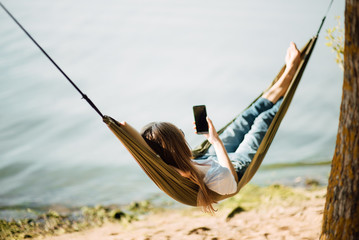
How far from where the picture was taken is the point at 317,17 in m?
7.70

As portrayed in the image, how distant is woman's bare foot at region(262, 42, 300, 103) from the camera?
2.31 meters

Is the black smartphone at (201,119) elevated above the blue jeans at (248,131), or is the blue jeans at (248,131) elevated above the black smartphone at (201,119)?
the black smartphone at (201,119)

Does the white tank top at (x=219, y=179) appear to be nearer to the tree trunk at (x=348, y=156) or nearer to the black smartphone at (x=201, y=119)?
the black smartphone at (x=201, y=119)

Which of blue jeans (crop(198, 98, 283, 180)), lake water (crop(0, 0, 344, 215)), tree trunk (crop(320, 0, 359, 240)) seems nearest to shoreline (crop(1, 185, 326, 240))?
lake water (crop(0, 0, 344, 215))

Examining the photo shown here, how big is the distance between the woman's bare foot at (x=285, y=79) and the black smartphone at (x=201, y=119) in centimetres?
51

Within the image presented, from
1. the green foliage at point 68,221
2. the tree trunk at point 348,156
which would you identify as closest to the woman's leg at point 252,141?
the tree trunk at point 348,156

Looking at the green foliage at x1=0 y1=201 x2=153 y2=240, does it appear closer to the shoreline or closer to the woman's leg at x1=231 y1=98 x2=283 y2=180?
the shoreline

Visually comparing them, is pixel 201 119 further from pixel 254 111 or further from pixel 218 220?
pixel 218 220

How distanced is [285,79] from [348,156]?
2.99 ft

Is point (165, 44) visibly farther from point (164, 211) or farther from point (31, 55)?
point (164, 211)

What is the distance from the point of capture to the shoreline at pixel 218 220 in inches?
109

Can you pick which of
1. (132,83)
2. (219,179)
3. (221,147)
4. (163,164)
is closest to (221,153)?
(221,147)

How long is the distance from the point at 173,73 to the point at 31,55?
2472 millimetres

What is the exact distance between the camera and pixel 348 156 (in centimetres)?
149
